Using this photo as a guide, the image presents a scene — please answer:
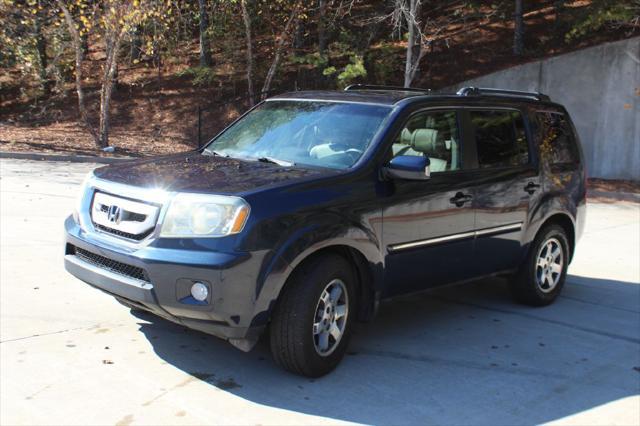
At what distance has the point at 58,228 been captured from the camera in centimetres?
854

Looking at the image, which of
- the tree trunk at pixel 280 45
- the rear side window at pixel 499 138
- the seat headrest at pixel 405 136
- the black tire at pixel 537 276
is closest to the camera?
the seat headrest at pixel 405 136

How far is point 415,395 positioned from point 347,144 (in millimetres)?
1768

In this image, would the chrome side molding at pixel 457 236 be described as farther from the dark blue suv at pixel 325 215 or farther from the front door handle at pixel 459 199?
the front door handle at pixel 459 199

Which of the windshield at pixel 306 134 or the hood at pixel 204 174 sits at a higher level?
the windshield at pixel 306 134

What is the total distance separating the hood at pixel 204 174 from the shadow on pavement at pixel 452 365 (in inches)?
46.0

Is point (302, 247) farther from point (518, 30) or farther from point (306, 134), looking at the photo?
point (518, 30)

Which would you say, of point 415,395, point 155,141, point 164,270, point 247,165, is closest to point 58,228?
point 247,165

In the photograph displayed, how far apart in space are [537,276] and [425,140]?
6.31 ft

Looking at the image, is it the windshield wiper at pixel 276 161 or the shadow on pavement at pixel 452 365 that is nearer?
the shadow on pavement at pixel 452 365

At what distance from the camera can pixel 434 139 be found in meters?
5.44

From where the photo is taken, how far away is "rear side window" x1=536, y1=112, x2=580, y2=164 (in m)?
6.47

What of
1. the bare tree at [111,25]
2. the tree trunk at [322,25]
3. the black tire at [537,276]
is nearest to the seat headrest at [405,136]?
the black tire at [537,276]

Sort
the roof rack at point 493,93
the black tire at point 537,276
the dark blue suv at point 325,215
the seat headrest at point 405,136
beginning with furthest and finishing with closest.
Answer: the black tire at point 537,276, the roof rack at point 493,93, the seat headrest at point 405,136, the dark blue suv at point 325,215

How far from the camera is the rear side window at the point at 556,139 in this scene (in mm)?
6473
